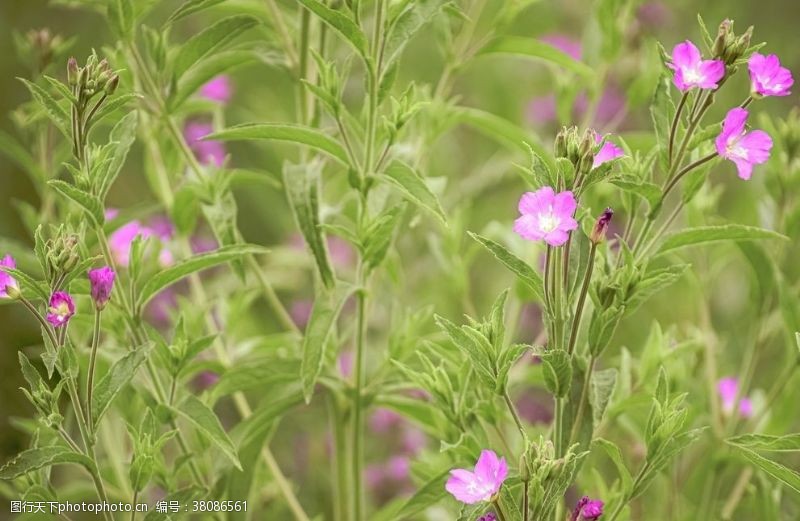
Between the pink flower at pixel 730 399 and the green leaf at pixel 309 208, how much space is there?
0.45m

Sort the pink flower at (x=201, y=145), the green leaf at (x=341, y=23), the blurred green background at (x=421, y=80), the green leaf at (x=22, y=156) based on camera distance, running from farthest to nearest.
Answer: the blurred green background at (x=421, y=80) < the pink flower at (x=201, y=145) < the green leaf at (x=22, y=156) < the green leaf at (x=341, y=23)

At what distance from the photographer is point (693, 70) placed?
0.67 meters

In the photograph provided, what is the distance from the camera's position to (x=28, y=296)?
0.73 m

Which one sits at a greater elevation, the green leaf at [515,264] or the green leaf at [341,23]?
the green leaf at [341,23]

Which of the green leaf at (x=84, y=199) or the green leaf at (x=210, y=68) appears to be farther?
the green leaf at (x=210, y=68)

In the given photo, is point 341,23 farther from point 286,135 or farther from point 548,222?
point 548,222

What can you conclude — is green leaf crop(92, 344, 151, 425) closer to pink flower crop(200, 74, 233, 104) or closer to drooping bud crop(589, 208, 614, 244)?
drooping bud crop(589, 208, 614, 244)

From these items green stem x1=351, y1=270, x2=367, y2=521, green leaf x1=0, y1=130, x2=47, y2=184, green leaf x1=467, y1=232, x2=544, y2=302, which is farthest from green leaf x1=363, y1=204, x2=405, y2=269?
green leaf x1=0, y1=130, x2=47, y2=184

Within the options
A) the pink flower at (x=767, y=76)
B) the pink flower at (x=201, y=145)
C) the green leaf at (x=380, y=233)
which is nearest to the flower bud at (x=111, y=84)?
the green leaf at (x=380, y=233)

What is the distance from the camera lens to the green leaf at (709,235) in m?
0.72

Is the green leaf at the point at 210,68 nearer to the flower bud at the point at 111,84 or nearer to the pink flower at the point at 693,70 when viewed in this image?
the flower bud at the point at 111,84

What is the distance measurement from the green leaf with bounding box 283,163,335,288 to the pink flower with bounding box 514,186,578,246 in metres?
0.23

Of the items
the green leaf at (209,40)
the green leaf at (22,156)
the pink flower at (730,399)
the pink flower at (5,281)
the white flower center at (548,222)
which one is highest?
the green leaf at (209,40)

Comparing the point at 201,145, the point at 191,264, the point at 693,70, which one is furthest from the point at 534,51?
the point at 201,145
